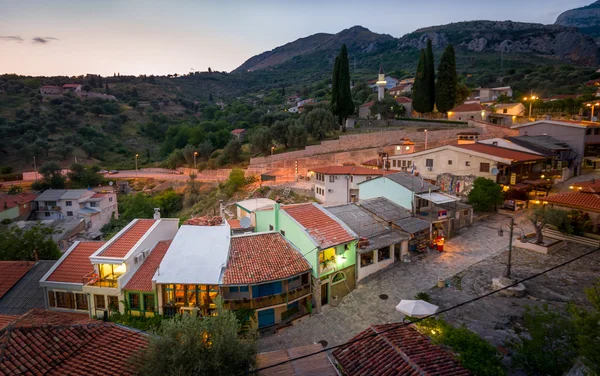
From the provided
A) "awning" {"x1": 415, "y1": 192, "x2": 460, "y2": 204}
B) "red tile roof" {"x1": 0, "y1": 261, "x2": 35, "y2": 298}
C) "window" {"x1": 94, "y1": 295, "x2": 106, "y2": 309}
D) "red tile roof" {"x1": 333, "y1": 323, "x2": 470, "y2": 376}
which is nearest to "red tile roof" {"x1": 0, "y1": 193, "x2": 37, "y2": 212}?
"red tile roof" {"x1": 0, "y1": 261, "x2": 35, "y2": 298}

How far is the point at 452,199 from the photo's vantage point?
22.3 meters

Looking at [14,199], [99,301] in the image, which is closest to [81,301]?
[99,301]

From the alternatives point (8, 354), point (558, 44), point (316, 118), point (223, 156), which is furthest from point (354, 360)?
point (558, 44)

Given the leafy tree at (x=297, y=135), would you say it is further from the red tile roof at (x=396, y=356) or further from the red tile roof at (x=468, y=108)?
the red tile roof at (x=396, y=356)

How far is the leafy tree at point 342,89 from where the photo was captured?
154ft

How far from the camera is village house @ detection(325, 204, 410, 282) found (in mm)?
18219

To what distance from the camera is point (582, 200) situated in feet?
63.5

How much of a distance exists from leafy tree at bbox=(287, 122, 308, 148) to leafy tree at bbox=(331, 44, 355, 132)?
586 cm

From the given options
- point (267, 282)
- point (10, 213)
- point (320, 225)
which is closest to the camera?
point (267, 282)

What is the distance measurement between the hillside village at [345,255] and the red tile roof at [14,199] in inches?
14.5

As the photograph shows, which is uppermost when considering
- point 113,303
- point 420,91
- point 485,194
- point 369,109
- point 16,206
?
point 420,91

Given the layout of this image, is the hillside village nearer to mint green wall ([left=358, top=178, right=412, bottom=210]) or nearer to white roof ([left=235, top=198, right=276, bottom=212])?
mint green wall ([left=358, top=178, right=412, bottom=210])

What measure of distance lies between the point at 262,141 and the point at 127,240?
102ft

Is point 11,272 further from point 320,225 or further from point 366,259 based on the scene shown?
point 366,259
